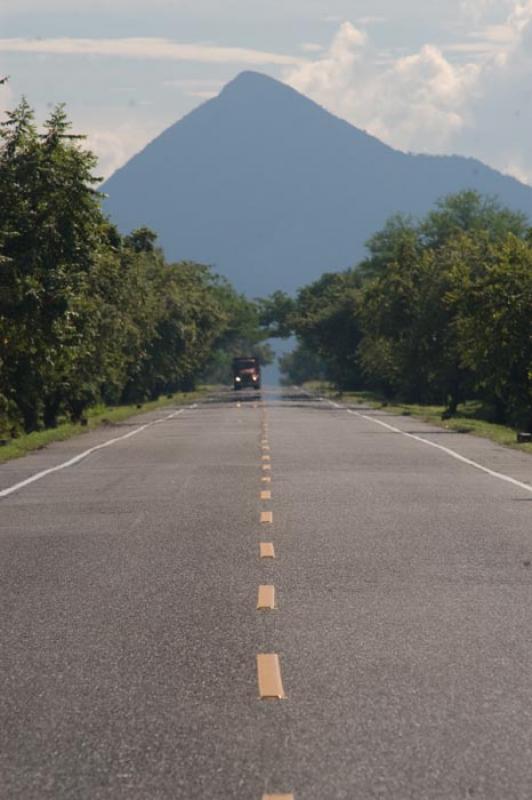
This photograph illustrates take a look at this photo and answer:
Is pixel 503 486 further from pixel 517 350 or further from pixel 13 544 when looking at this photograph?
pixel 517 350

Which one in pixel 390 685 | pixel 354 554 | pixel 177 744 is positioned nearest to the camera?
pixel 177 744

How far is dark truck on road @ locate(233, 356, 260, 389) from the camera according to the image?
13612 centimetres

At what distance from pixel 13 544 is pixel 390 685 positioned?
7520mm

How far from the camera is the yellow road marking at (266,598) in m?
11.2

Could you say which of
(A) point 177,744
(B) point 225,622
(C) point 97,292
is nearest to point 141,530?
(B) point 225,622

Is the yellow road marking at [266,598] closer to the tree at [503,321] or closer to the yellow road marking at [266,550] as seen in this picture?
the yellow road marking at [266,550]

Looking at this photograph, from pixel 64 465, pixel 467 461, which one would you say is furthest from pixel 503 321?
pixel 64 465

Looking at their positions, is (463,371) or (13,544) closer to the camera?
(13,544)

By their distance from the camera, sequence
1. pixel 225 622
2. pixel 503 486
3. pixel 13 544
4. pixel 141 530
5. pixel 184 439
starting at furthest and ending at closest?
pixel 184 439
pixel 503 486
pixel 141 530
pixel 13 544
pixel 225 622

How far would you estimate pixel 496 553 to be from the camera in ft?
47.6

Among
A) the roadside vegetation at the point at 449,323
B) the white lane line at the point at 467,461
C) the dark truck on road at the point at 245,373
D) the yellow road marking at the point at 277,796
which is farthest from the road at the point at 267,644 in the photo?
the dark truck on road at the point at 245,373

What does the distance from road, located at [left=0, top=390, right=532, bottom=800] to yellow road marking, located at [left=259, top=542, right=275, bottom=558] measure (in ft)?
0.30

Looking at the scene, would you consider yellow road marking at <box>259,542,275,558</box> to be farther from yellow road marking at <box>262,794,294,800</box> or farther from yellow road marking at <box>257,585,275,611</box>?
yellow road marking at <box>262,794,294,800</box>

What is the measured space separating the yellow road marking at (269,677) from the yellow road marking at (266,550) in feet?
15.9
